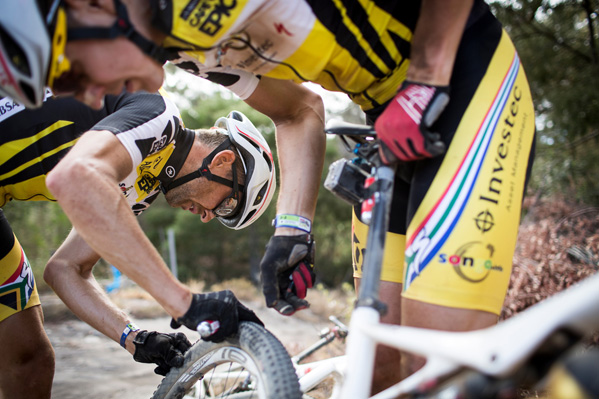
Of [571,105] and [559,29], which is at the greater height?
[559,29]

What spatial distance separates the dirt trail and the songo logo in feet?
9.39

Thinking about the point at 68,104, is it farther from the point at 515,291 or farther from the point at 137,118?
the point at 515,291

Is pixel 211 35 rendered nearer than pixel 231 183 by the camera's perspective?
Yes

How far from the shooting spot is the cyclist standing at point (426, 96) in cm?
151

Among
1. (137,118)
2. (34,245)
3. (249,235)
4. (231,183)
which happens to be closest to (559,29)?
(231,183)

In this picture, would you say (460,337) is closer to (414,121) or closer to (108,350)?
(414,121)

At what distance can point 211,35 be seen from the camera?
5.05 ft

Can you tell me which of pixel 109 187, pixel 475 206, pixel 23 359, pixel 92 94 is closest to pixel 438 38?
pixel 475 206

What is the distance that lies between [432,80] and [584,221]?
3.89 m

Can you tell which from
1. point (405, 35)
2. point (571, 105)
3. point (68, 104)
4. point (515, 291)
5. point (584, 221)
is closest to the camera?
point (405, 35)

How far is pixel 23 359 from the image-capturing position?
2727 millimetres

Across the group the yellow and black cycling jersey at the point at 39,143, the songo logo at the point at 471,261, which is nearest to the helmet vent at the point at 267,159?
the yellow and black cycling jersey at the point at 39,143

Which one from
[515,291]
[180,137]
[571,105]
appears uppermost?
[571,105]

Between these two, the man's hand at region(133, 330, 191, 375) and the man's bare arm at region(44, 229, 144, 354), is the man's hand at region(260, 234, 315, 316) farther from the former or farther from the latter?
the man's bare arm at region(44, 229, 144, 354)
